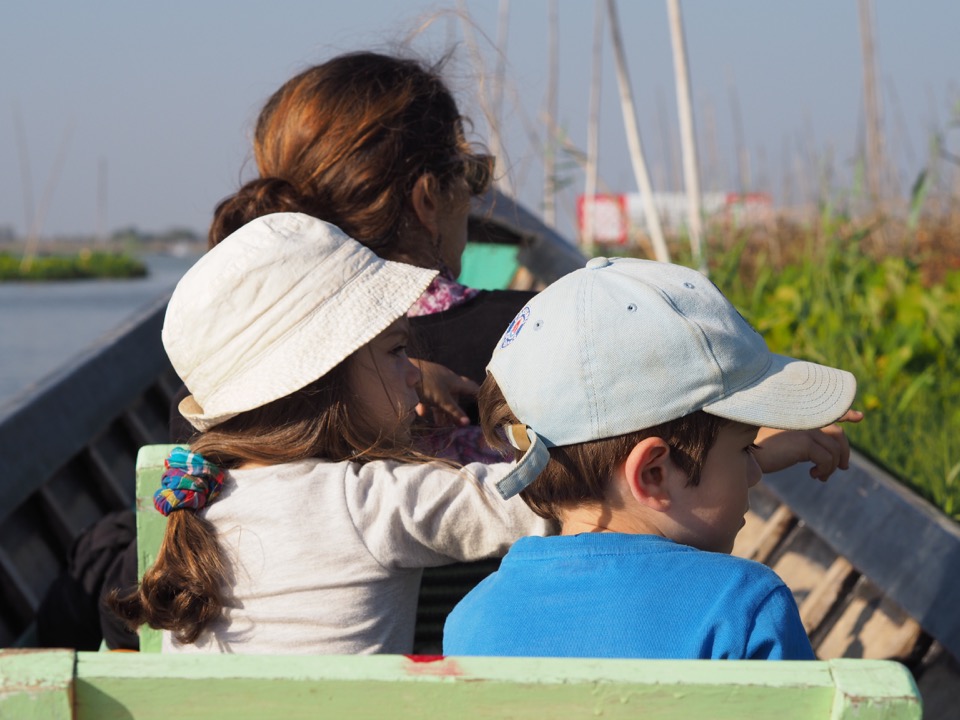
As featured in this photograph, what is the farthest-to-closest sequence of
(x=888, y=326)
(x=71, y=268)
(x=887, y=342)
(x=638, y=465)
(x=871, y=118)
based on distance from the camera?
1. (x=71, y=268)
2. (x=871, y=118)
3. (x=888, y=326)
4. (x=887, y=342)
5. (x=638, y=465)

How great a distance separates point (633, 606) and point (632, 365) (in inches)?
9.7

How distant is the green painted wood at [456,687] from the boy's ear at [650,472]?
46 cm

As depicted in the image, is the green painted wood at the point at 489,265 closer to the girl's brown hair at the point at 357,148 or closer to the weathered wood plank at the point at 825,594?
the weathered wood plank at the point at 825,594

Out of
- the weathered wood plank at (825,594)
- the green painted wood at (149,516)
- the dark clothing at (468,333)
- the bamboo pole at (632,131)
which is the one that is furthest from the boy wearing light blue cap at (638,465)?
the bamboo pole at (632,131)

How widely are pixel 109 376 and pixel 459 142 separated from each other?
6.65 feet

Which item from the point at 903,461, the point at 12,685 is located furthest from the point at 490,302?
the point at 903,461

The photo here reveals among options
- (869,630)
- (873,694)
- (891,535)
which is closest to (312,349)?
(873,694)

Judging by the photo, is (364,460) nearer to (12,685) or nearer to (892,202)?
(12,685)

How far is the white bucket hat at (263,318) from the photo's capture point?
152cm

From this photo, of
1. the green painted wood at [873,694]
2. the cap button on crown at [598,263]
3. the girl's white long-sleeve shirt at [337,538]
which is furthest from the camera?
the girl's white long-sleeve shirt at [337,538]

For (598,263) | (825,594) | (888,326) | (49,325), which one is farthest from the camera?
(49,325)

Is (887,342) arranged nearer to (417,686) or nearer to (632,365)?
(632,365)

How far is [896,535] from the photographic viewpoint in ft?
7.26

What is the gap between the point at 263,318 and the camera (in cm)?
153
